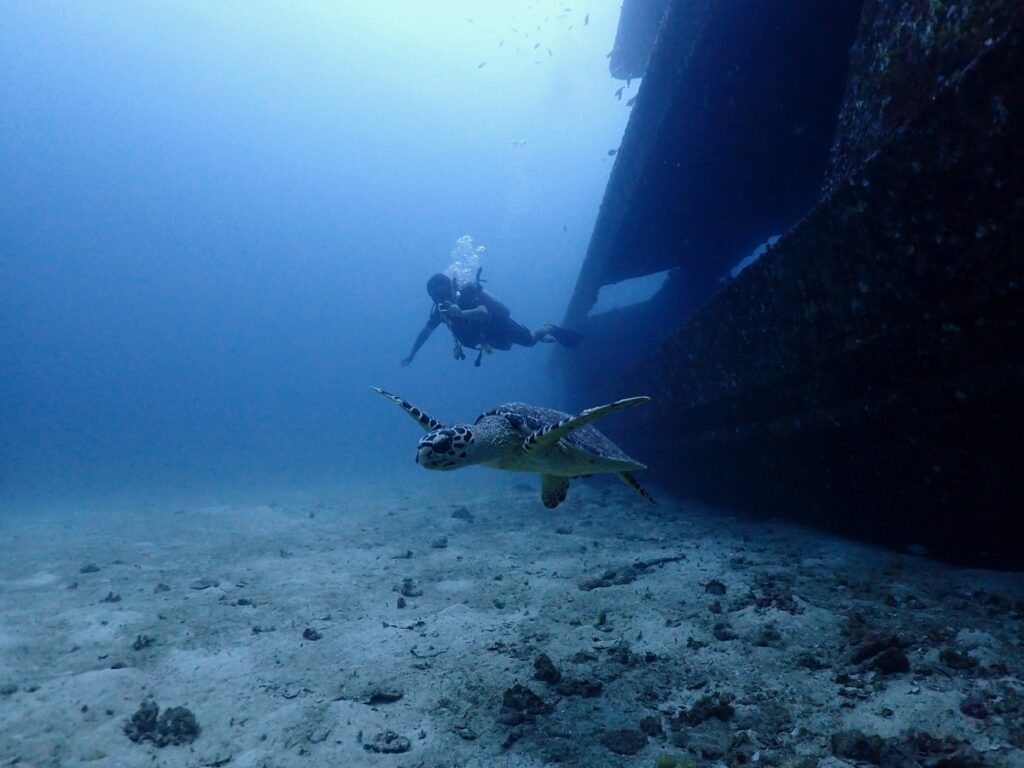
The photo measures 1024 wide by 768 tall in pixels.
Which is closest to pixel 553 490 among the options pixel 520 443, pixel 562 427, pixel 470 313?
pixel 520 443

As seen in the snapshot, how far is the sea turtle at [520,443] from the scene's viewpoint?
3.31m

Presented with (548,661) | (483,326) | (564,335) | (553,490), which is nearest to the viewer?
(548,661)

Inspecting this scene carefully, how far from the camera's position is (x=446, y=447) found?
3311 mm

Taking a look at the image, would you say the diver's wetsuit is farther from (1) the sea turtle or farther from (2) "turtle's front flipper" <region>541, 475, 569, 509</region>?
(1) the sea turtle

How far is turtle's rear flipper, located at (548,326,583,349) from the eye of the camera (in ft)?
42.8

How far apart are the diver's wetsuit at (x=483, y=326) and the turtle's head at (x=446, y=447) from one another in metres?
9.12

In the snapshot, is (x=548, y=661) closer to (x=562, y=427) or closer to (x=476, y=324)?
(x=562, y=427)

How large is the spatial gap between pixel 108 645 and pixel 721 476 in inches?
271

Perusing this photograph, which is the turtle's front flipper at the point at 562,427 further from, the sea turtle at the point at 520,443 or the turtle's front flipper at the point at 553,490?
the turtle's front flipper at the point at 553,490

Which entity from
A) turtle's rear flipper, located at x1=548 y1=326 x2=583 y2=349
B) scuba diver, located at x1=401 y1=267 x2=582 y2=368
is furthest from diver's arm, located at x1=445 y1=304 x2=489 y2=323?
turtle's rear flipper, located at x1=548 y1=326 x2=583 y2=349

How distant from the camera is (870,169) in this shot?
312 centimetres

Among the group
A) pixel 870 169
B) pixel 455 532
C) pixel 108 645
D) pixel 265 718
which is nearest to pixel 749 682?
pixel 265 718

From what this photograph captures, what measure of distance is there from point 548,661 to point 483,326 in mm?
10187

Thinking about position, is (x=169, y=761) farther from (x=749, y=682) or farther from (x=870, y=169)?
(x=870, y=169)
